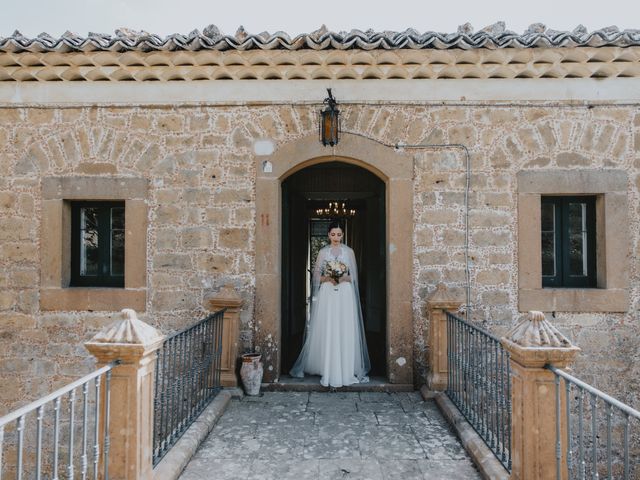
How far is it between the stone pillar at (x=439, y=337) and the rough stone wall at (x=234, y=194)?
0.84ft

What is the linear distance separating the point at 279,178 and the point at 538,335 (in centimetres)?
376

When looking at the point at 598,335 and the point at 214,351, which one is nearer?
the point at 214,351

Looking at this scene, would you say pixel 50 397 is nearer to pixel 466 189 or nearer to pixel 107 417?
pixel 107 417

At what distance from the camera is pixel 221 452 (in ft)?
14.0

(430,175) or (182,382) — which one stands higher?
(430,175)

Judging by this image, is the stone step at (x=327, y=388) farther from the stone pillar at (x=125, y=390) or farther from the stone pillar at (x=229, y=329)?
the stone pillar at (x=125, y=390)

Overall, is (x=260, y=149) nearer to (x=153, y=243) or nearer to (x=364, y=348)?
(x=153, y=243)

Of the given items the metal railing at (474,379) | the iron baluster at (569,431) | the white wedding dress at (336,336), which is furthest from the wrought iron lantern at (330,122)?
the iron baluster at (569,431)

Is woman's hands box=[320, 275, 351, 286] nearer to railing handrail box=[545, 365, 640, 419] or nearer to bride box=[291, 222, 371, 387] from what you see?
bride box=[291, 222, 371, 387]

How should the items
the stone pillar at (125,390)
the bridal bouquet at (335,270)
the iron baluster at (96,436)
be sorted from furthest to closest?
the bridal bouquet at (335,270), the stone pillar at (125,390), the iron baluster at (96,436)

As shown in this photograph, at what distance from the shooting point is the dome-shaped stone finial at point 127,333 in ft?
10.7

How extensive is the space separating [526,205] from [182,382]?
14.5 feet

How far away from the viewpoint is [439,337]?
5707mm

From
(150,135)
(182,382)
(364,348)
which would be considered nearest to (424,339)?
(364,348)
